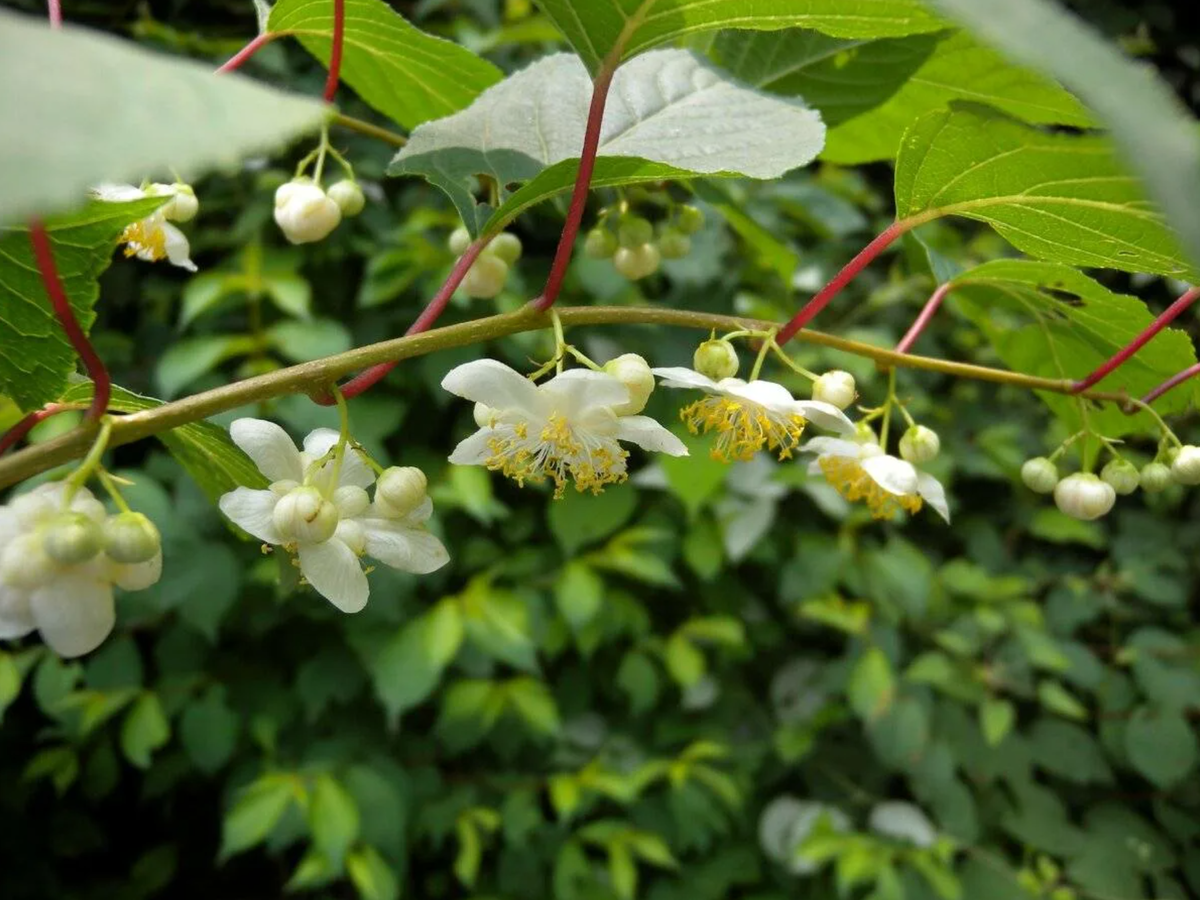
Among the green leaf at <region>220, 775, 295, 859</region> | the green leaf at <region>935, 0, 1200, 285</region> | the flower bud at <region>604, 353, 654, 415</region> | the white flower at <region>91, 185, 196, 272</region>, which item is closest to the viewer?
the green leaf at <region>935, 0, 1200, 285</region>

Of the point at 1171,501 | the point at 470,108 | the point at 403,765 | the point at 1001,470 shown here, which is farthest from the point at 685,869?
the point at 470,108

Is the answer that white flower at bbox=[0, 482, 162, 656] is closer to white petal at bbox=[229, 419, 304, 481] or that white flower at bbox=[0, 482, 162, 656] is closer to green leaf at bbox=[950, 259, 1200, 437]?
white petal at bbox=[229, 419, 304, 481]

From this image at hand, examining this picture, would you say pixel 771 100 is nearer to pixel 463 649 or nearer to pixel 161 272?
pixel 463 649

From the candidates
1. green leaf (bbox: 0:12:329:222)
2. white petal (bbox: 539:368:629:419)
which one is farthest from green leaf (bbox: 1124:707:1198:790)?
green leaf (bbox: 0:12:329:222)

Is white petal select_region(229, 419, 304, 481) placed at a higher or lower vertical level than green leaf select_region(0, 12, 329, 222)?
lower

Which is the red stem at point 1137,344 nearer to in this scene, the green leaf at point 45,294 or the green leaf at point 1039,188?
the green leaf at point 1039,188
